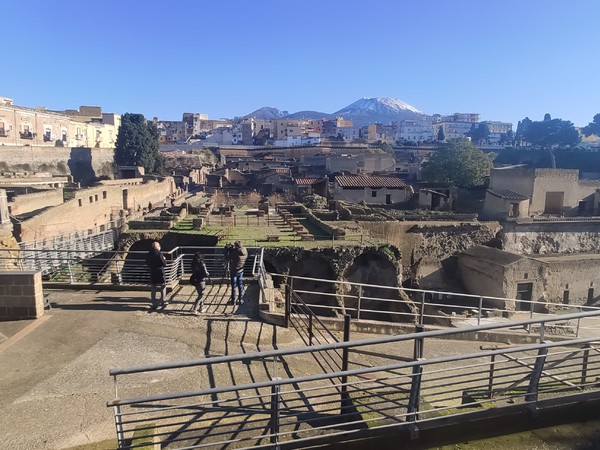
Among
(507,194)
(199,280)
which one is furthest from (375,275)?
(507,194)

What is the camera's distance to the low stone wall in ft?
27.0

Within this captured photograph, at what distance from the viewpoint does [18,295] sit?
8.26 m

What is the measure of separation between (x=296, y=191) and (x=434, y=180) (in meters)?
16.5

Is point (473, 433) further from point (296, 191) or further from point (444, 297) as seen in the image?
point (296, 191)

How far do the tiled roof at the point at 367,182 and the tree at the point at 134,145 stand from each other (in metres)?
30.4

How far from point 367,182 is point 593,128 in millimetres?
128662

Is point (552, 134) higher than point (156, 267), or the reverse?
point (552, 134)

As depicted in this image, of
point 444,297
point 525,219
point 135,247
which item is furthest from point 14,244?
point 525,219

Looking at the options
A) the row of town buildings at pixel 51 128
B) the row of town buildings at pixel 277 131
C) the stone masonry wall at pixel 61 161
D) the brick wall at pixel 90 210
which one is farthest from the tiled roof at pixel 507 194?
the row of town buildings at pixel 277 131

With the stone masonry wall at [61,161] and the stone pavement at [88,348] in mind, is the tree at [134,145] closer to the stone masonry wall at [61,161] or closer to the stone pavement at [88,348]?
the stone masonry wall at [61,161]

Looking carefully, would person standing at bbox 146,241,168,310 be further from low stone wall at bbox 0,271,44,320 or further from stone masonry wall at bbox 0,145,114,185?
stone masonry wall at bbox 0,145,114,185

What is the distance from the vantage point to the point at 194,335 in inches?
315

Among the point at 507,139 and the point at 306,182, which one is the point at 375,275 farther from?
the point at 507,139

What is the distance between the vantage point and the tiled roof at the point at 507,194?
117 ft
